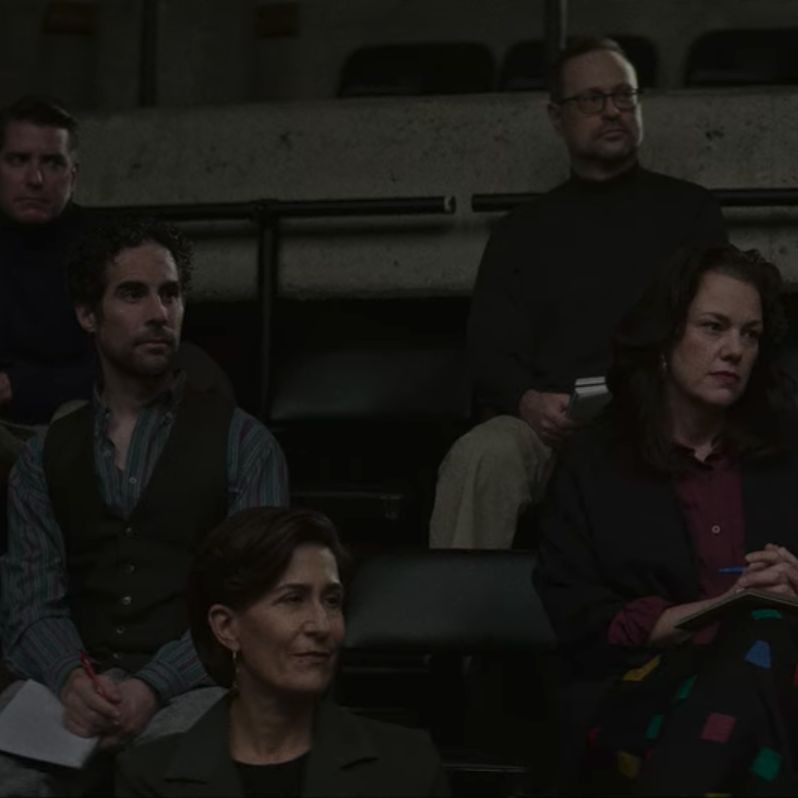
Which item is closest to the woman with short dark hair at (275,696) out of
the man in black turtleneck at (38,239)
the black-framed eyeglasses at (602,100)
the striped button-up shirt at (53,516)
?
the striped button-up shirt at (53,516)

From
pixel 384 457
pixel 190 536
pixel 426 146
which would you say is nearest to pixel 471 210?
pixel 426 146

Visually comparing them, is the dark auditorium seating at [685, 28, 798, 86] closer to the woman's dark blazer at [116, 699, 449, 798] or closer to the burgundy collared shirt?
the burgundy collared shirt

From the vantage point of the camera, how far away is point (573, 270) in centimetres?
433

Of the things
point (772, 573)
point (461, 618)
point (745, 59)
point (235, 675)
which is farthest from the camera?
point (745, 59)

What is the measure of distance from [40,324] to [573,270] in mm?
1122

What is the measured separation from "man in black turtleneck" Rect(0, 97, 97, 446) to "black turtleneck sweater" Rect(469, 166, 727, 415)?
84 centimetres

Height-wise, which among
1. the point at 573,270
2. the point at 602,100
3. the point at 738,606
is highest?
the point at 602,100

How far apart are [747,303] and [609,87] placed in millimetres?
1148

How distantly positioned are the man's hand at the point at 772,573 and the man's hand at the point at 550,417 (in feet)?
3.03

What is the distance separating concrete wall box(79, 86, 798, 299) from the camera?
4875 millimetres

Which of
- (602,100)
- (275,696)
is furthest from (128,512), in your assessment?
(602,100)

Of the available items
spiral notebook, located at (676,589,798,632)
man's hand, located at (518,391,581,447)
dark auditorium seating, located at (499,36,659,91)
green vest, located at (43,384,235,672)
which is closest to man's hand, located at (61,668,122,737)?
green vest, located at (43,384,235,672)

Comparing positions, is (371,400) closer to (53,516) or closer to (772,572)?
(53,516)

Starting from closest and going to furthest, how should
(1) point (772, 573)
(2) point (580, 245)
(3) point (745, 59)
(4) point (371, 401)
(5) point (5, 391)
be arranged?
(1) point (772, 573) → (5) point (5, 391) → (2) point (580, 245) → (4) point (371, 401) → (3) point (745, 59)
